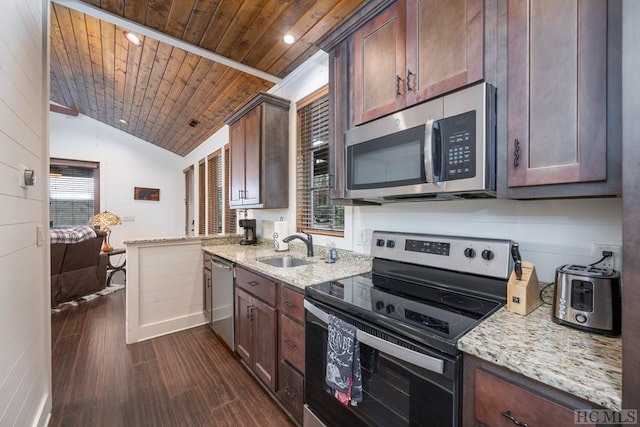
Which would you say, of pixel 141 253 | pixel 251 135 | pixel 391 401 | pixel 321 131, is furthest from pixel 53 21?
pixel 391 401

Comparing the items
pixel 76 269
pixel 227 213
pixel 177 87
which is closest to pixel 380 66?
pixel 177 87

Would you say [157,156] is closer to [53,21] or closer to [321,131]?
[53,21]

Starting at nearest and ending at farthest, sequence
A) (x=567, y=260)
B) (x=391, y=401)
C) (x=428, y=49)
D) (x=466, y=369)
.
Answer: (x=466, y=369)
(x=391, y=401)
(x=567, y=260)
(x=428, y=49)

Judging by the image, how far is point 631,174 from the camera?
0.60 meters

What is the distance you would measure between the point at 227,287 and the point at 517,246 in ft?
7.07

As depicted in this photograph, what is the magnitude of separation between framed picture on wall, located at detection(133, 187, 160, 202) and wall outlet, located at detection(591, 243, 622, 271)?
761 cm

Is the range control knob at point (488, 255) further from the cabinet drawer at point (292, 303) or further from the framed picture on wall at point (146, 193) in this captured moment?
the framed picture on wall at point (146, 193)

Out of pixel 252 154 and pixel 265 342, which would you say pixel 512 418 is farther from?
pixel 252 154

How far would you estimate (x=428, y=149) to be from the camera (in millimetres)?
1180

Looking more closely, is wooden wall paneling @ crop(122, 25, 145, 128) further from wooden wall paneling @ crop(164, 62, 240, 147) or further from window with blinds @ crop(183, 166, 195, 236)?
window with blinds @ crop(183, 166, 195, 236)

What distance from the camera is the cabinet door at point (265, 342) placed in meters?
1.77

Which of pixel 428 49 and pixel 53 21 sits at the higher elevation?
pixel 53 21

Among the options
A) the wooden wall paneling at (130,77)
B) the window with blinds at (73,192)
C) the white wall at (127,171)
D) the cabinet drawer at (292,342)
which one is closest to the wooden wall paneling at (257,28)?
the wooden wall paneling at (130,77)

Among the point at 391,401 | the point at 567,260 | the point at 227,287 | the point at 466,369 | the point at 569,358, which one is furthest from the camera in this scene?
the point at 227,287
